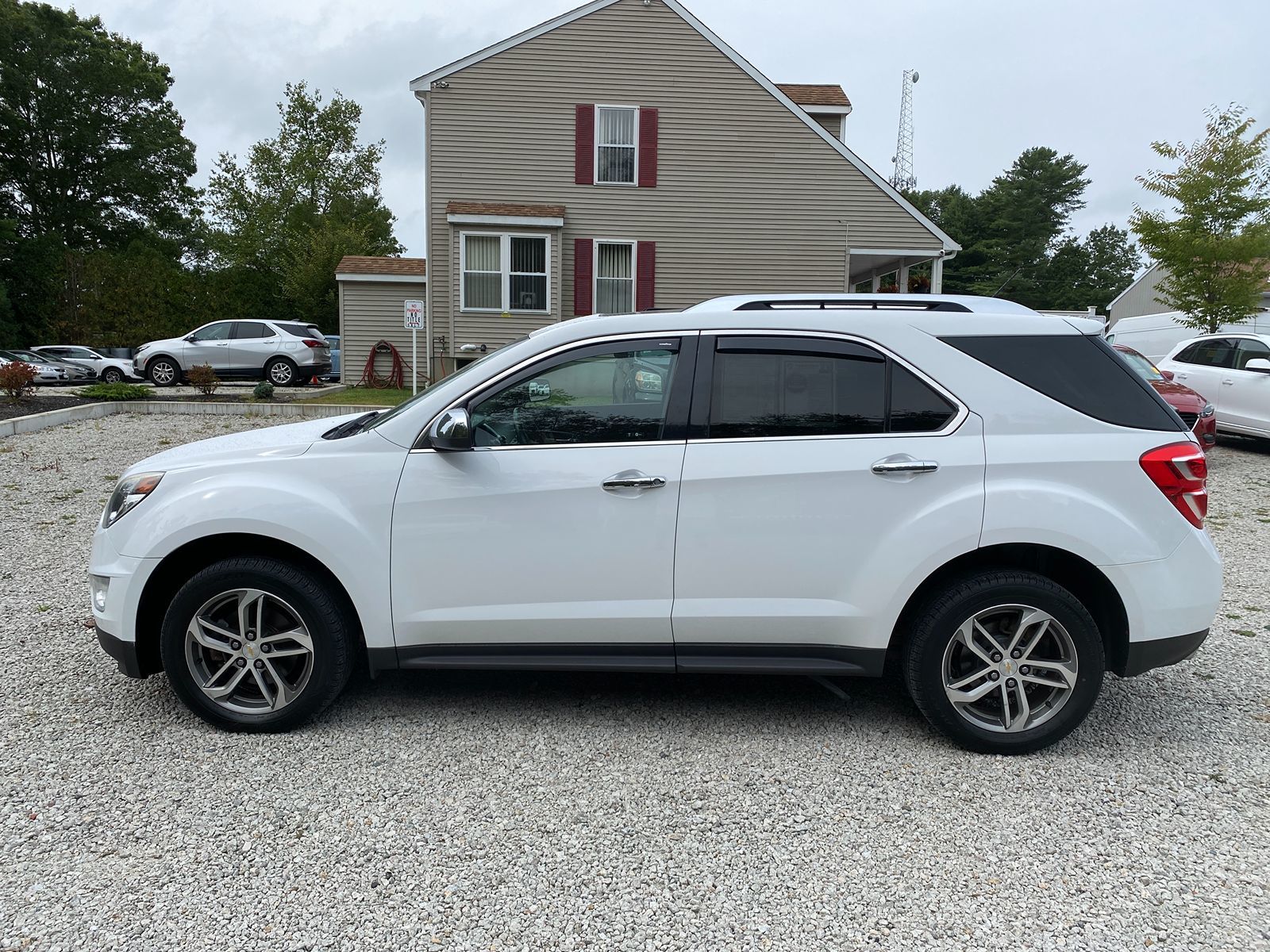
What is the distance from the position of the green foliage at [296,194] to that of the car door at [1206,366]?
39638 millimetres

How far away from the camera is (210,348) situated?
23.2 metres

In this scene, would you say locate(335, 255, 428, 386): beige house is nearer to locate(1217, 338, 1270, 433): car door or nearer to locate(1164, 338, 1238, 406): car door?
locate(1164, 338, 1238, 406): car door

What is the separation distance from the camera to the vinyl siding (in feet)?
72.9

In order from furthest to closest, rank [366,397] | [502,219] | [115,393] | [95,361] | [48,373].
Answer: [95,361]
[48,373]
[502,219]
[366,397]
[115,393]

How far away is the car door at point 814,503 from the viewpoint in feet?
11.7

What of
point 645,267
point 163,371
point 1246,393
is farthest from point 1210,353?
point 163,371

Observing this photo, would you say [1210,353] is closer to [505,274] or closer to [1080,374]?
[1080,374]

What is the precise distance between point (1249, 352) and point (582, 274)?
1273cm

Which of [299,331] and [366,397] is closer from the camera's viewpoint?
[366,397]

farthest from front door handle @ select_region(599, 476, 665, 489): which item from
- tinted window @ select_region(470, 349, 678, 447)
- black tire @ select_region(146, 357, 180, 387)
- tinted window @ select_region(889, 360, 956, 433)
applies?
black tire @ select_region(146, 357, 180, 387)

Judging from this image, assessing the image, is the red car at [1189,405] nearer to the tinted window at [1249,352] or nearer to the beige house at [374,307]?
the tinted window at [1249,352]

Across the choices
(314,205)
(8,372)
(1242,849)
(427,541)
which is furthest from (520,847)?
(314,205)

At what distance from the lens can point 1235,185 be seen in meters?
17.8

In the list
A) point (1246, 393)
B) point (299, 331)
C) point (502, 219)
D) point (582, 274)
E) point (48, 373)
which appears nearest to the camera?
point (1246, 393)
